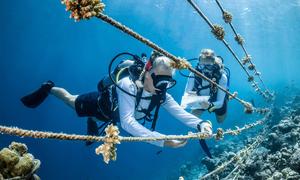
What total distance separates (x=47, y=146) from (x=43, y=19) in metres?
32.3

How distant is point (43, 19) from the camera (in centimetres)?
7406

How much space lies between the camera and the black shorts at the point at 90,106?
21.1 feet

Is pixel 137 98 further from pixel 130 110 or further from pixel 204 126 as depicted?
pixel 204 126

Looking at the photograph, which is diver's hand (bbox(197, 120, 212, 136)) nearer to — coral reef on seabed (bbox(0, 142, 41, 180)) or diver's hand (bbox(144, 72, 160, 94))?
diver's hand (bbox(144, 72, 160, 94))

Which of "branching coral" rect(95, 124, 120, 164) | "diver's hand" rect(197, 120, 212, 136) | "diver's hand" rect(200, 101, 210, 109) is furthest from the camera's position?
"diver's hand" rect(200, 101, 210, 109)

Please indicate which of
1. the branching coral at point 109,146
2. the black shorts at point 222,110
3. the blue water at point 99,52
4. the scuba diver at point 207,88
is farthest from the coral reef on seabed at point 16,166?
the blue water at point 99,52

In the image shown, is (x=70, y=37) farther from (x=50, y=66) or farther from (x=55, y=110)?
(x=55, y=110)

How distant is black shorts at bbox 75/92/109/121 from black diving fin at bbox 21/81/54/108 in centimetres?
135

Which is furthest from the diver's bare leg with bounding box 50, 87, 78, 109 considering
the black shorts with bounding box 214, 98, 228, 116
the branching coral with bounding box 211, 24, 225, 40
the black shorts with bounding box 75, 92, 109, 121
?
the black shorts with bounding box 214, 98, 228, 116

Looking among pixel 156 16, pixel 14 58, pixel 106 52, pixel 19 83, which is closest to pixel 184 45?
pixel 156 16

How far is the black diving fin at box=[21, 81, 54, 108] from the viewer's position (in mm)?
7641

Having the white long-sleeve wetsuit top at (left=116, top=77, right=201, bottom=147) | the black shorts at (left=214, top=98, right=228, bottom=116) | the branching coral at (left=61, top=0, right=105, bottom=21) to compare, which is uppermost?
the black shorts at (left=214, top=98, right=228, bottom=116)

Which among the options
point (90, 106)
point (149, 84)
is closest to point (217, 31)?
point (149, 84)

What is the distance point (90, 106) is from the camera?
656cm
